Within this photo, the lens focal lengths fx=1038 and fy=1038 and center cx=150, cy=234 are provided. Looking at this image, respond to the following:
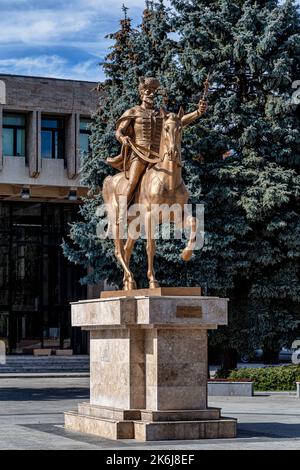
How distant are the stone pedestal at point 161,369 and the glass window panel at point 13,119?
32881 millimetres

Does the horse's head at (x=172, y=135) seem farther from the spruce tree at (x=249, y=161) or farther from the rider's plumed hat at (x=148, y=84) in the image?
the spruce tree at (x=249, y=161)

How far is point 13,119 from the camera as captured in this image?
48531mm

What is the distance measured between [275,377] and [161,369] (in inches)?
515

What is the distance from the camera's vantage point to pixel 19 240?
5262 cm

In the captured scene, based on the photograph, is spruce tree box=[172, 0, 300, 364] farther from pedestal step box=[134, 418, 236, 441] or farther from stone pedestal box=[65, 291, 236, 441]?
pedestal step box=[134, 418, 236, 441]

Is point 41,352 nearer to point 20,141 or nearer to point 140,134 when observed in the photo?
point 20,141

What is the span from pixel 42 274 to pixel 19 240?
209 centimetres

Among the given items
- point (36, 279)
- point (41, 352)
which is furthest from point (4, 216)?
point (41, 352)

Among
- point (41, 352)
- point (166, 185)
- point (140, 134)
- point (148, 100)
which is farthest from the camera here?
point (41, 352)

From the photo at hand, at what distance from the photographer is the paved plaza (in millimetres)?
14898

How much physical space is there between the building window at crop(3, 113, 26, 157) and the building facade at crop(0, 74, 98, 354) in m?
0.05

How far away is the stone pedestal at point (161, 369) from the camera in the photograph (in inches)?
618
